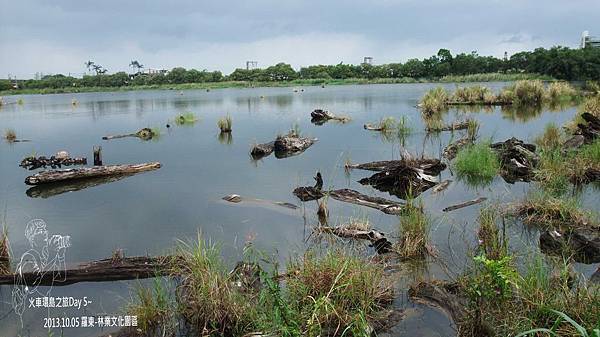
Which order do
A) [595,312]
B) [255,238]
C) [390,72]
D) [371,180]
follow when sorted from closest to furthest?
[595,312]
[255,238]
[371,180]
[390,72]

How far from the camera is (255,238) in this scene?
7.65 metres

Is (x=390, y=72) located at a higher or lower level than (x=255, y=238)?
higher

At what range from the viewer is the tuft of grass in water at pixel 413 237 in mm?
6430

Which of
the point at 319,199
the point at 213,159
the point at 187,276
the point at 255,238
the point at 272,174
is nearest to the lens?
the point at 187,276

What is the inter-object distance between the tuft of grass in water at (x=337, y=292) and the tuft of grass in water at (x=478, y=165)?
6.82m

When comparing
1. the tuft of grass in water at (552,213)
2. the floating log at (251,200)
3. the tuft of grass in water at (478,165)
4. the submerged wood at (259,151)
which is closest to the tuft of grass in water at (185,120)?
the submerged wood at (259,151)

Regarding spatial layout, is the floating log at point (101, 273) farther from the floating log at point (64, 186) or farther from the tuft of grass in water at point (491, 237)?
the floating log at point (64, 186)

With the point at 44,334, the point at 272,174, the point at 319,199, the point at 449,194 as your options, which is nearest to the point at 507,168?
the point at 449,194

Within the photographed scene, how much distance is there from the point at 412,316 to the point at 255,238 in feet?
11.0

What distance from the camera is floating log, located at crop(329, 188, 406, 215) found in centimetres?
873

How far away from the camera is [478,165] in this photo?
11383 millimetres

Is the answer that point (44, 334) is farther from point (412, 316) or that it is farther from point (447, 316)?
point (447, 316)

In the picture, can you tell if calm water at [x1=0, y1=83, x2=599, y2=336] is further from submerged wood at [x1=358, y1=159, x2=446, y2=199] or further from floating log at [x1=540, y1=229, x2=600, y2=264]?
submerged wood at [x1=358, y1=159, x2=446, y2=199]

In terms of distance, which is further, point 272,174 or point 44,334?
point 272,174
